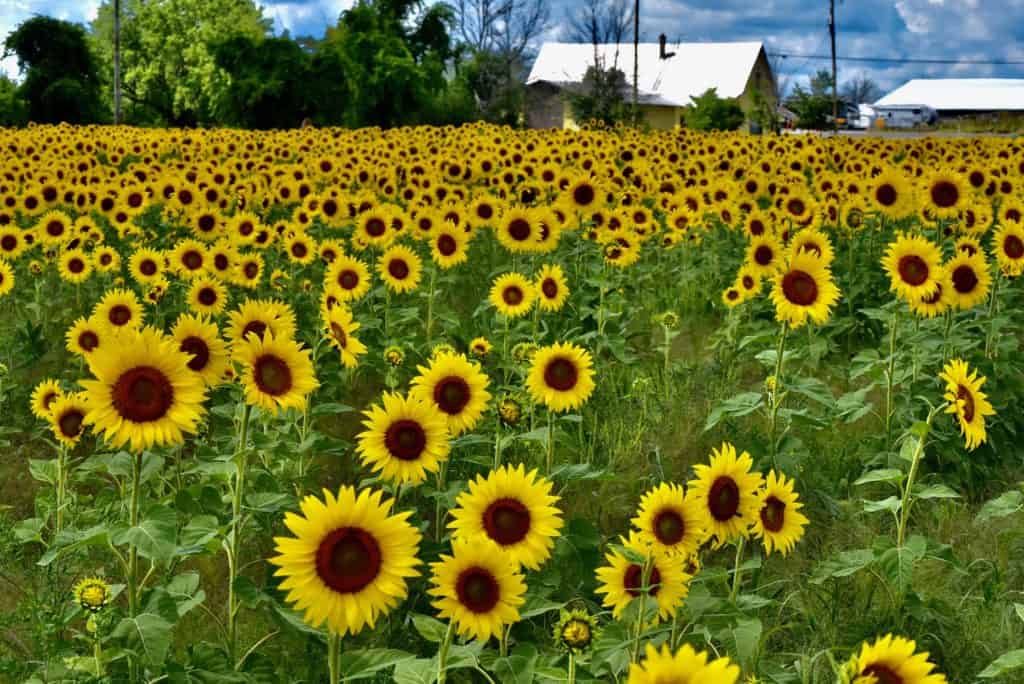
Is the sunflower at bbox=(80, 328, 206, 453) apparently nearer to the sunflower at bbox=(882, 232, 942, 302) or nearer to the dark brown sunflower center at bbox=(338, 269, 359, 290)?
the dark brown sunflower center at bbox=(338, 269, 359, 290)

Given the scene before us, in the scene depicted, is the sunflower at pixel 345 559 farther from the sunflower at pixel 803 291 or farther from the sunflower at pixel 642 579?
the sunflower at pixel 803 291

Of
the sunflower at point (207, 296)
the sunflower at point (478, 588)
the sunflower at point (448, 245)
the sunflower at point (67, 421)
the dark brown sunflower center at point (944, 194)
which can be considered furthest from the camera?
the dark brown sunflower center at point (944, 194)

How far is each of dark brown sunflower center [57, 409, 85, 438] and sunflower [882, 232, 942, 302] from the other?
13.4 ft

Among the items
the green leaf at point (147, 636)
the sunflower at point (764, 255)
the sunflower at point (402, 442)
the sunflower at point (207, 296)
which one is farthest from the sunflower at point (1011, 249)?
the green leaf at point (147, 636)

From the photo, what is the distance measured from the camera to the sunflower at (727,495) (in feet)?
10.3

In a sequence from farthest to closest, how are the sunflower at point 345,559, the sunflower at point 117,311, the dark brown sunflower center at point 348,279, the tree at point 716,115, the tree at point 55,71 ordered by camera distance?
the tree at point 55,71
the tree at point 716,115
the dark brown sunflower center at point 348,279
the sunflower at point 117,311
the sunflower at point 345,559

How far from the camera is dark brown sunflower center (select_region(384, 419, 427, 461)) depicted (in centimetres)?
331

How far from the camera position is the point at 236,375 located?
461cm

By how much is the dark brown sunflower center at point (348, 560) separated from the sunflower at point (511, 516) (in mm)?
519

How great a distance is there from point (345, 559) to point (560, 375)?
1936 millimetres

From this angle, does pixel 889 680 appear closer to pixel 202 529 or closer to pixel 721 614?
pixel 721 614

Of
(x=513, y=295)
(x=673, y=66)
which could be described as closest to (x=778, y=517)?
(x=513, y=295)

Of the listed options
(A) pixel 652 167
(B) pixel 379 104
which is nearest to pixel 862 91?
(B) pixel 379 104

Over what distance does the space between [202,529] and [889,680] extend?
1.98 m
